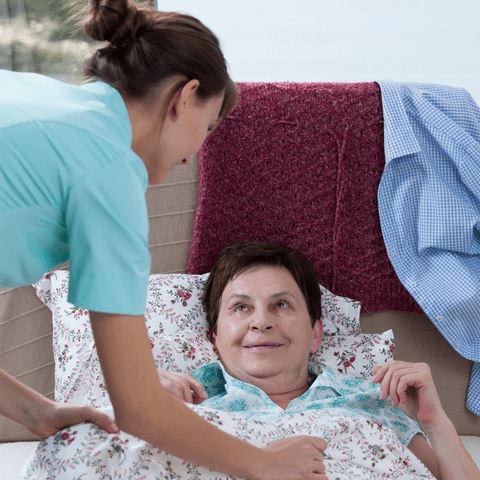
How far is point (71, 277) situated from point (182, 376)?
61 centimetres

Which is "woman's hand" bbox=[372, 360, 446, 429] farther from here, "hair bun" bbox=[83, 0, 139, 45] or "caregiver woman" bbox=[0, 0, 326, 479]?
"hair bun" bbox=[83, 0, 139, 45]

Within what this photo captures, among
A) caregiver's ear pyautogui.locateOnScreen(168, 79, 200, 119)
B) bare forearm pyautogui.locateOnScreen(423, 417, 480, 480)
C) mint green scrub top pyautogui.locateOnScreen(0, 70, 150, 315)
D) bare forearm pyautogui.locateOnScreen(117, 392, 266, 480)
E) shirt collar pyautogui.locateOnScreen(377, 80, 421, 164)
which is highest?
caregiver's ear pyautogui.locateOnScreen(168, 79, 200, 119)

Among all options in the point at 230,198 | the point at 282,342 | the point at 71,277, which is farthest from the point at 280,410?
the point at 71,277

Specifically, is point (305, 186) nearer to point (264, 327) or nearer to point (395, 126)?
point (395, 126)

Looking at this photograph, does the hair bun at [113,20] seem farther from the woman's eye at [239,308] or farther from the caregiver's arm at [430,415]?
the caregiver's arm at [430,415]

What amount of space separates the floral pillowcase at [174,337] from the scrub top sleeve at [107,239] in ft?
2.72

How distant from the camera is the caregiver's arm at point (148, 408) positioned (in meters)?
0.73

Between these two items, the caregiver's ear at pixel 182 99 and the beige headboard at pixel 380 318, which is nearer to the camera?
the caregiver's ear at pixel 182 99

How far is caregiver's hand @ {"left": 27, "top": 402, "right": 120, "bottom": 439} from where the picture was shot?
1.11 metres

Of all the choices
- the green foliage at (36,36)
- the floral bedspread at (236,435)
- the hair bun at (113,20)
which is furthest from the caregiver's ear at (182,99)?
the green foliage at (36,36)

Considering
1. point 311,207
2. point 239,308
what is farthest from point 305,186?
point 239,308

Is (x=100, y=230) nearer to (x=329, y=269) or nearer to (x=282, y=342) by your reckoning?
(x=282, y=342)

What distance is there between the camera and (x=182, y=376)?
1292mm

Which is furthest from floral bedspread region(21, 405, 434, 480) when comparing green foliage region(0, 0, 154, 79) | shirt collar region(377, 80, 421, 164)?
green foliage region(0, 0, 154, 79)
